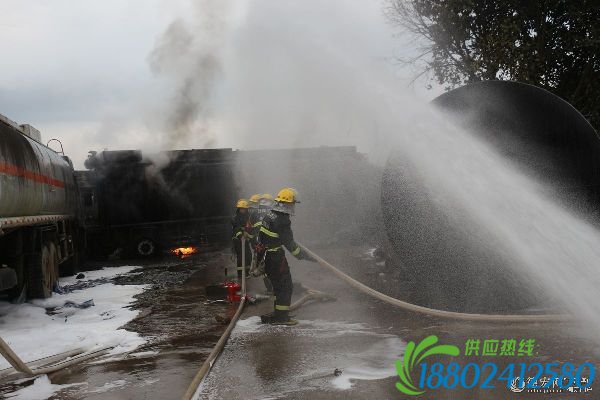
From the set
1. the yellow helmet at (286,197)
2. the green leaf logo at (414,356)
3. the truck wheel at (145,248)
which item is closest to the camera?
the green leaf logo at (414,356)

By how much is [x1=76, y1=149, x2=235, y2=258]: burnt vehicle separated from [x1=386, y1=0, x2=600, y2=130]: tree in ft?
29.9

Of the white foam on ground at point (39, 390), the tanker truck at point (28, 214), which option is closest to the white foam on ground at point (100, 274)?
the tanker truck at point (28, 214)

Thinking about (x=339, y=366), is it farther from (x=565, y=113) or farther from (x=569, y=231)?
(x=565, y=113)

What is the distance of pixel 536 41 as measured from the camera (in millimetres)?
15711

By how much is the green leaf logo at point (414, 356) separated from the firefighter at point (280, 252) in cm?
209

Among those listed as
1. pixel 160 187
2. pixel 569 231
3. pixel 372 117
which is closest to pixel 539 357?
pixel 569 231

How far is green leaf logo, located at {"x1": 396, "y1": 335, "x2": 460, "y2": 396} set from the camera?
4.99m

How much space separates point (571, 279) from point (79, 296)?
918cm

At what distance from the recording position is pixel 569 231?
7484 mm

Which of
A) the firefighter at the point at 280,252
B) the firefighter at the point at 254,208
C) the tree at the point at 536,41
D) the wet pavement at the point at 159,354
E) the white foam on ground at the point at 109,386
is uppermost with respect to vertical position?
the tree at the point at 536,41

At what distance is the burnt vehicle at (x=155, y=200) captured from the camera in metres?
19.0

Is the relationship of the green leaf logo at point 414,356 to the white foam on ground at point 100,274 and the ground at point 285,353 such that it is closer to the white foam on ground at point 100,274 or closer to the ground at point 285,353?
the ground at point 285,353

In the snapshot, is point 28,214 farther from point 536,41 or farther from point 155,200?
point 536,41

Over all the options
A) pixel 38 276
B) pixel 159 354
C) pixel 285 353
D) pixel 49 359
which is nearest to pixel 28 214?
pixel 38 276
